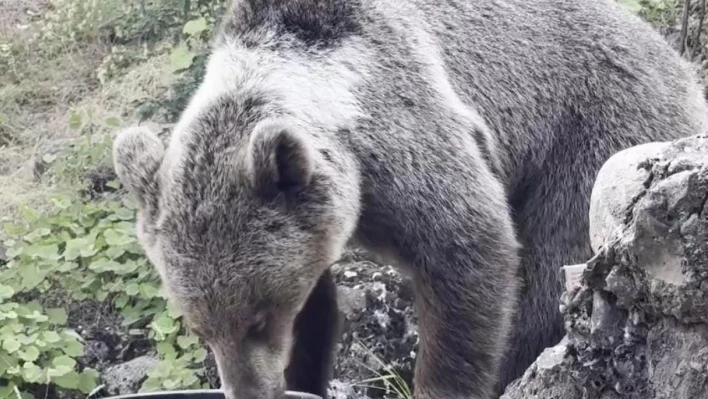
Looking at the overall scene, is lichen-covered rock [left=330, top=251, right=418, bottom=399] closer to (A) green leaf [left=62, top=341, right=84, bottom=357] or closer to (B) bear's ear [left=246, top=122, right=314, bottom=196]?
(A) green leaf [left=62, top=341, right=84, bottom=357]

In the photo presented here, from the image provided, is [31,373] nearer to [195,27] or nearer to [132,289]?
[132,289]

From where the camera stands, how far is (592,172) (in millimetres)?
4449

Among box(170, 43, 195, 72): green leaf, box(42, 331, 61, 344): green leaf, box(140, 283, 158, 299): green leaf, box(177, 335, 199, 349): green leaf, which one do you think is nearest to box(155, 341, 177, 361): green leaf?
box(177, 335, 199, 349): green leaf

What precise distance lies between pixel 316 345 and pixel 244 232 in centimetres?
126

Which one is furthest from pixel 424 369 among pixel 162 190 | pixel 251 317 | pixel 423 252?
pixel 162 190

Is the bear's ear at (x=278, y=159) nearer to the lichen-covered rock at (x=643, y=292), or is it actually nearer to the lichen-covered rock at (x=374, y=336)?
the lichen-covered rock at (x=643, y=292)

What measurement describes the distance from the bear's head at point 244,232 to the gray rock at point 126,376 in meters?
1.77

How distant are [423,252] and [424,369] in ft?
1.61

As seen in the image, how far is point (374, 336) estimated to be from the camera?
16.8 feet

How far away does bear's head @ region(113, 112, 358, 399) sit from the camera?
3.47m

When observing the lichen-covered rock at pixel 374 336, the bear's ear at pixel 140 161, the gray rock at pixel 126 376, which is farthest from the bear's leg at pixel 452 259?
the gray rock at pixel 126 376

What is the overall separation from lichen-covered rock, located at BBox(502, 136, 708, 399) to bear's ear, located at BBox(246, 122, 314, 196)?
113 cm

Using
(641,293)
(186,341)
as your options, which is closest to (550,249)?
(186,341)

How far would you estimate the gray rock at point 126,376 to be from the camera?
5.28 metres
